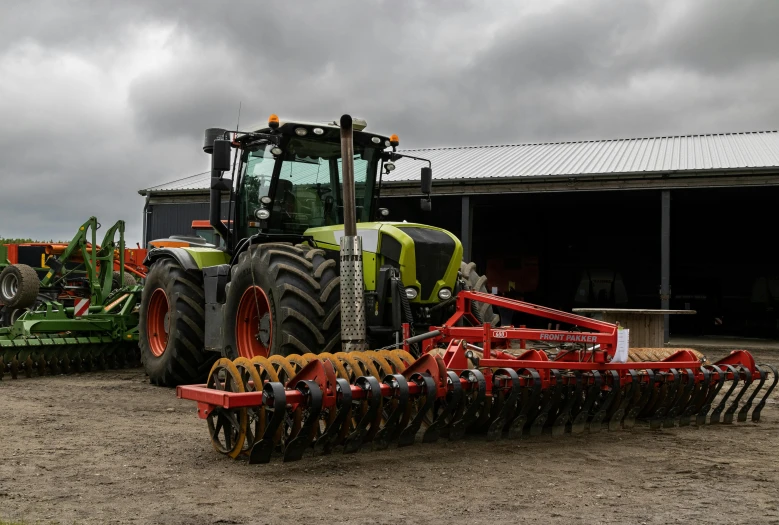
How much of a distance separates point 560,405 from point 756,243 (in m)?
20.0

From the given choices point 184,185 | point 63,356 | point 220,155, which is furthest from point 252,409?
point 184,185

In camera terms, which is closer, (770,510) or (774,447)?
(770,510)

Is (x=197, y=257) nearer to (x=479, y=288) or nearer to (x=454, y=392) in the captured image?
(x=479, y=288)

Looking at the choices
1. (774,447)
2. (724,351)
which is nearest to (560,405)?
(774,447)

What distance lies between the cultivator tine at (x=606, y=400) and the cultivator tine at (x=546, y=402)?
0.49 m

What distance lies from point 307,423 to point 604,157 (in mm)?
16702

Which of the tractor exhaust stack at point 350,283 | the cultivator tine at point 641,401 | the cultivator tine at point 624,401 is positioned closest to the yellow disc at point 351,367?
the tractor exhaust stack at point 350,283

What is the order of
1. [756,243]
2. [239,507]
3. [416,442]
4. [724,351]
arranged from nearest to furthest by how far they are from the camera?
[239,507] < [416,442] < [724,351] < [756,243]

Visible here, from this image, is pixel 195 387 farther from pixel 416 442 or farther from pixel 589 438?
pixel 589 438

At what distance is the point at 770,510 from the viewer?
4.14 meters

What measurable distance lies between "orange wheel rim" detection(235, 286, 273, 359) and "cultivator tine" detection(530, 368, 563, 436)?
261cm

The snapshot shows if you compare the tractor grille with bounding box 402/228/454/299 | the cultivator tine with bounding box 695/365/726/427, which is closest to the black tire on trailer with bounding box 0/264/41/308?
the tractor grille with bounding box 402/228/454/299

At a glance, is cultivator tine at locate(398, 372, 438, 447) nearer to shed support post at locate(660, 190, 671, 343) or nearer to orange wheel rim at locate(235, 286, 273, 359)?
orange wheel rim at locate(235, 286, 273, 359)

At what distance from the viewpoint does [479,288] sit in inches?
340
